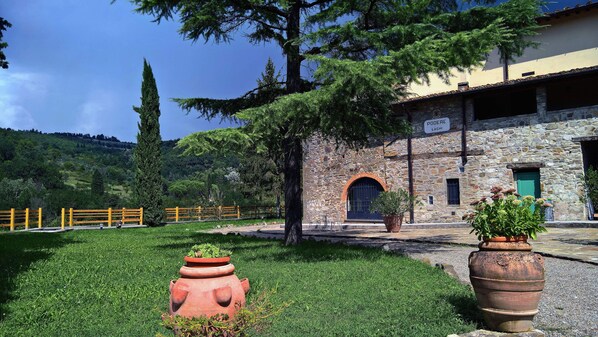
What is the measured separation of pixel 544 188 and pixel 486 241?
583 inches

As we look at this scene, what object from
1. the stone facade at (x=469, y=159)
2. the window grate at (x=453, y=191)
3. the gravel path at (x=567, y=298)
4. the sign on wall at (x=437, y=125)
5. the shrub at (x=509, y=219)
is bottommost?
the gravel path at (x=567, y=298)

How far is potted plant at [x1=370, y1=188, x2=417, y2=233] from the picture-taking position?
1586 cm

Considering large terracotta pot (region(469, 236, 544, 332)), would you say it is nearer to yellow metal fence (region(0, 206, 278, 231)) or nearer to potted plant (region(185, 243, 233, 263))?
potted plant (region(185, 243, 233, 263))

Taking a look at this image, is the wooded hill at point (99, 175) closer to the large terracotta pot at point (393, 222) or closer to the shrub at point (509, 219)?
the shrub at point (509, 219)

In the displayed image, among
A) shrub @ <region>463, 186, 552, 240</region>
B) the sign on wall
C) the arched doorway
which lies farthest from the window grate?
shrub @ <region>463, 186, 552, 240</region>

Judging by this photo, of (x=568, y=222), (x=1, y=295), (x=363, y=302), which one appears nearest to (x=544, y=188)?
(x=568, y=222)

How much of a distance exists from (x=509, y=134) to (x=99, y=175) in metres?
48.9

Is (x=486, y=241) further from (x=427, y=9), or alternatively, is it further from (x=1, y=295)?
(x=427, y=9)

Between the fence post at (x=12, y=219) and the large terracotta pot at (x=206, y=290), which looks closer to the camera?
the large terracotta pot at (x=206, y=290)

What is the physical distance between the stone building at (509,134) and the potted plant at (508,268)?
1150 centimetres

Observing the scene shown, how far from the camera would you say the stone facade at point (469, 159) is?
16375 mm

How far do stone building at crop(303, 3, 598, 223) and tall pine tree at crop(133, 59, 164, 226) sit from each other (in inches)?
484

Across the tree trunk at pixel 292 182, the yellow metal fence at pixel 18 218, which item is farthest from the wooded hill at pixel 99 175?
the yellow metal fence at pixel 18 218

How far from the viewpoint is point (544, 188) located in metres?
16.8
